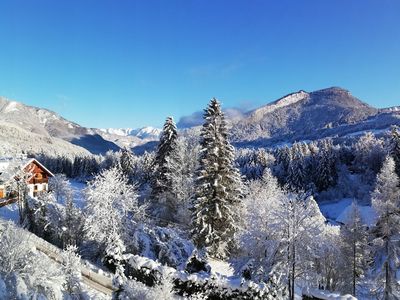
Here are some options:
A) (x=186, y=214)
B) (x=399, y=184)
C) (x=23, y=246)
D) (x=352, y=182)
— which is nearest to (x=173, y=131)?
(x=186, y=214)

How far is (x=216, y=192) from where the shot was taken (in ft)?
130

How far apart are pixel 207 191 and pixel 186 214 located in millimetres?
9530

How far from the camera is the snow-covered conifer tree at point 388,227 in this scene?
99.2ft

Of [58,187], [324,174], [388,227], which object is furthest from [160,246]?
[324,174]

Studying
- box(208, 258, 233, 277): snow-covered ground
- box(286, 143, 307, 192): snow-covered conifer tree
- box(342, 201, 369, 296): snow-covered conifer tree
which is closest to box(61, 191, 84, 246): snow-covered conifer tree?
box(208, 258, 233, 277): snow-covered ground

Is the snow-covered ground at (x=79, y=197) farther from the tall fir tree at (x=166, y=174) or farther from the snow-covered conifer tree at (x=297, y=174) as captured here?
the snow-covered conifer tree at (x=297, y=174)

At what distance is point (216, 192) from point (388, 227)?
51.4 feet

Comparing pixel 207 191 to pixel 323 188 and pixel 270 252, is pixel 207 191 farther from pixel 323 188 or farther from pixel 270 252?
pixel 323 188

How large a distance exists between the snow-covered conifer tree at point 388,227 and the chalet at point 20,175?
3242cm

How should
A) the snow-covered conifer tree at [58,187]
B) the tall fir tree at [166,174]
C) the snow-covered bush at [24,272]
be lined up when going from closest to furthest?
1. the snow-covered bush at [24,272]
2. the tall fir tree at [166,174]
3. the snow-covered conifer tree at [58,187]

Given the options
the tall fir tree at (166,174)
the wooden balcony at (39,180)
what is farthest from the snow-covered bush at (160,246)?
the wooden balcony at (39,180)

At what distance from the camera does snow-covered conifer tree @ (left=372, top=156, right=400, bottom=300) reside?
30.2 meters

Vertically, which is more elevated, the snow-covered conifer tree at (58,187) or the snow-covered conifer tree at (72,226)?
the snow-covered conifer tree at (58,187)

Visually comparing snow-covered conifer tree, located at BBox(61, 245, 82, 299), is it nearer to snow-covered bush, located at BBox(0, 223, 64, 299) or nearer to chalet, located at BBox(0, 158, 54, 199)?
snow-covered bush, located at BBox(0, 223, 64, 299)
